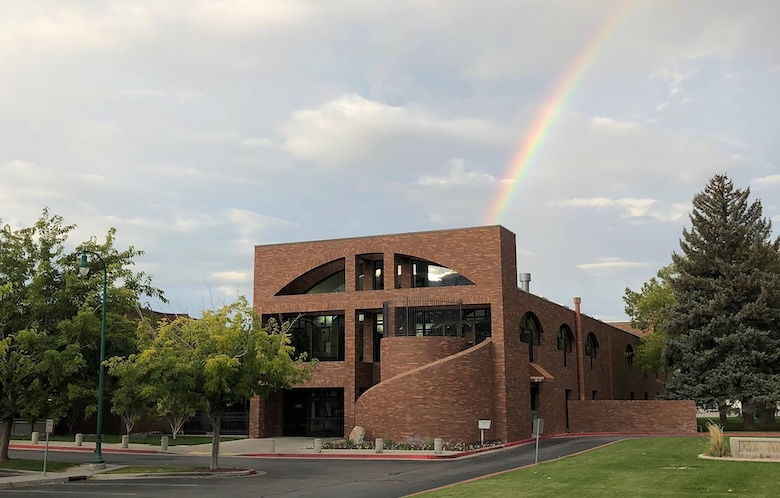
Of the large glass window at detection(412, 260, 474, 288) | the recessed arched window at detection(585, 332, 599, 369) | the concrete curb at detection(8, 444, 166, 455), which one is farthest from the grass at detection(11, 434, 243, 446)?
the recessed arched window at detection(585, 332, 599, 369)

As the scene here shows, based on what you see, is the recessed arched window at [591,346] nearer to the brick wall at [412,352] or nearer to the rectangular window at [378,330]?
the rectangular window at [378,330]

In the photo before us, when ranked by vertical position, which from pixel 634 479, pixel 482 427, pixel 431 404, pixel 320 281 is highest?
pixel 320 281

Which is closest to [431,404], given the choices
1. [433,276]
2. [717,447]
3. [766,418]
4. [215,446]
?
[433,276]

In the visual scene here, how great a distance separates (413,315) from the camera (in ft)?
139

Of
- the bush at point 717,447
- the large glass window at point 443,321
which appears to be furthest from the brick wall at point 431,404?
the bush at point 717,447

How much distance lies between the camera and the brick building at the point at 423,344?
123 feet

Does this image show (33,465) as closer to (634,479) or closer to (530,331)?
(634,479)

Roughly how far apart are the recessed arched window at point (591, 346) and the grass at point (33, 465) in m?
36.4

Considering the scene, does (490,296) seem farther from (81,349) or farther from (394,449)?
(81,349)

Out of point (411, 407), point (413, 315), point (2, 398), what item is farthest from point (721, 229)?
point (2, 398)

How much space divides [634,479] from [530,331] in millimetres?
25679

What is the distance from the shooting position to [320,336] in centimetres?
4609

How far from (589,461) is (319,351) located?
22.7m

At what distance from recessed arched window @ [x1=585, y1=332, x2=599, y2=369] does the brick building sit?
469 centimetres
